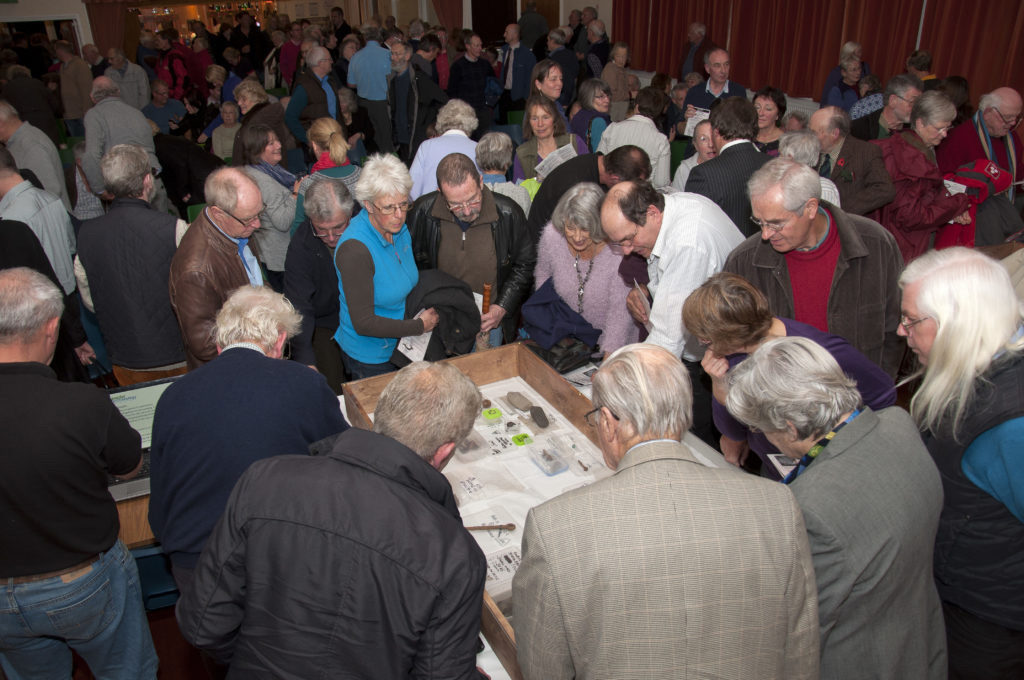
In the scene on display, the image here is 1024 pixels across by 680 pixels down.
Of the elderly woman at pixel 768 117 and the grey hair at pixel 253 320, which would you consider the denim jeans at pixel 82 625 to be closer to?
the grey hair at pixel 253 320

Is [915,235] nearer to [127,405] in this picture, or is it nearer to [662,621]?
[662,621]

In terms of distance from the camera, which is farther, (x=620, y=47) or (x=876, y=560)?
(x=620, y=47)

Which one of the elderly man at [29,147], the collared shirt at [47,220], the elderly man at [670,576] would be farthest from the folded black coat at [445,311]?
the elderly man at [29,147]

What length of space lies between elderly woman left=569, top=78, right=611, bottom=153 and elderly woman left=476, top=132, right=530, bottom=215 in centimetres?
151

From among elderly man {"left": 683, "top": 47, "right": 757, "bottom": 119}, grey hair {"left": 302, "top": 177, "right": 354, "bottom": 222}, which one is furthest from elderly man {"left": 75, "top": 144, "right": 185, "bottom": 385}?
elderly man {"left": 683, "top": 47, "right": 757, "bottom": 119}

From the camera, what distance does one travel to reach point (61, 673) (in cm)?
204

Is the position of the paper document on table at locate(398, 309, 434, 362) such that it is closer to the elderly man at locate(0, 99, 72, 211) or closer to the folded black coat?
the folded black coat

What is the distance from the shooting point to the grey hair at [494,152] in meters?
3.59

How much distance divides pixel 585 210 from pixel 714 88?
11.9ft

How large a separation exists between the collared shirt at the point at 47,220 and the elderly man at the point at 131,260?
43 cm

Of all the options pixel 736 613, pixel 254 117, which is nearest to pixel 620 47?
pixel 254 117

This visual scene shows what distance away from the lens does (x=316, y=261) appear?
302 centimetres

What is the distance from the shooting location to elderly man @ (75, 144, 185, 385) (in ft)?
9.41

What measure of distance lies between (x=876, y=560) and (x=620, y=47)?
23.9 ft
